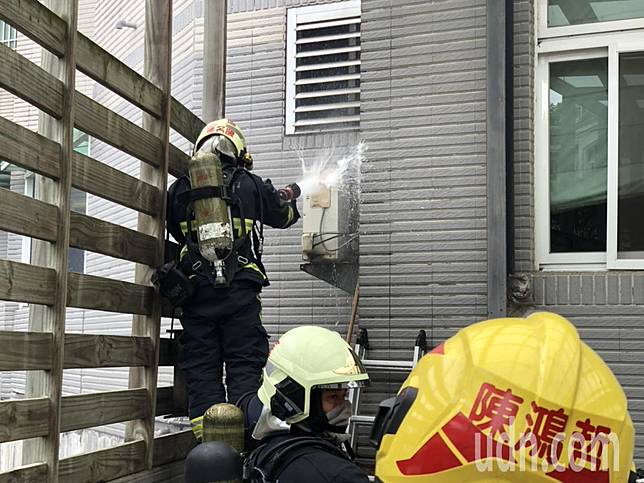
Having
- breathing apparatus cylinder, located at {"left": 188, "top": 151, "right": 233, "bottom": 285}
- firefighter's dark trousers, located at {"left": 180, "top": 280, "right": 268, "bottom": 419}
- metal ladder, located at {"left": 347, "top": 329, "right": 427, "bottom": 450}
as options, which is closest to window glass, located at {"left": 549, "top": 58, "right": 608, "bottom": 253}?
metal ladder, located at {"left": 347, "top": 329, "right": 427, "bottom": 450}

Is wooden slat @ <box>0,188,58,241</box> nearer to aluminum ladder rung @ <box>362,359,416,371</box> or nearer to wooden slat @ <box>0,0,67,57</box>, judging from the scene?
wooden slat @ <box>0,0,67,57</box>

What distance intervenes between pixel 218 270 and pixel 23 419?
1.64m

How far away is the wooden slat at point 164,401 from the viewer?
17.6 ft

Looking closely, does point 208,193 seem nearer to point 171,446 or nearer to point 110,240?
point 110,240

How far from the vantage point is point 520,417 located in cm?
163

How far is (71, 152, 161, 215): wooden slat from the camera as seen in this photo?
434cm

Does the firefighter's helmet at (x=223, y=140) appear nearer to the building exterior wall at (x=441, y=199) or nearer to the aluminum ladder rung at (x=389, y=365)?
the building exterior wall at (x=441, y=199)

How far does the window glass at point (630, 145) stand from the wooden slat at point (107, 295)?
9.26 ft

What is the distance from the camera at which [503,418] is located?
1.64 m

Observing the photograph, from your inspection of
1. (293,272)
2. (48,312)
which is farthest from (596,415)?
(293,272)

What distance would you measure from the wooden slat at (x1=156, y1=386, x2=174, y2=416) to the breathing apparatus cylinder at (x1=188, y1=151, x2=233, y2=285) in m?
Result: 0.81

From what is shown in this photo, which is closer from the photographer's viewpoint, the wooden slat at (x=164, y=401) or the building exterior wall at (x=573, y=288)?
the building exterior wall at (x=573, y=288)
